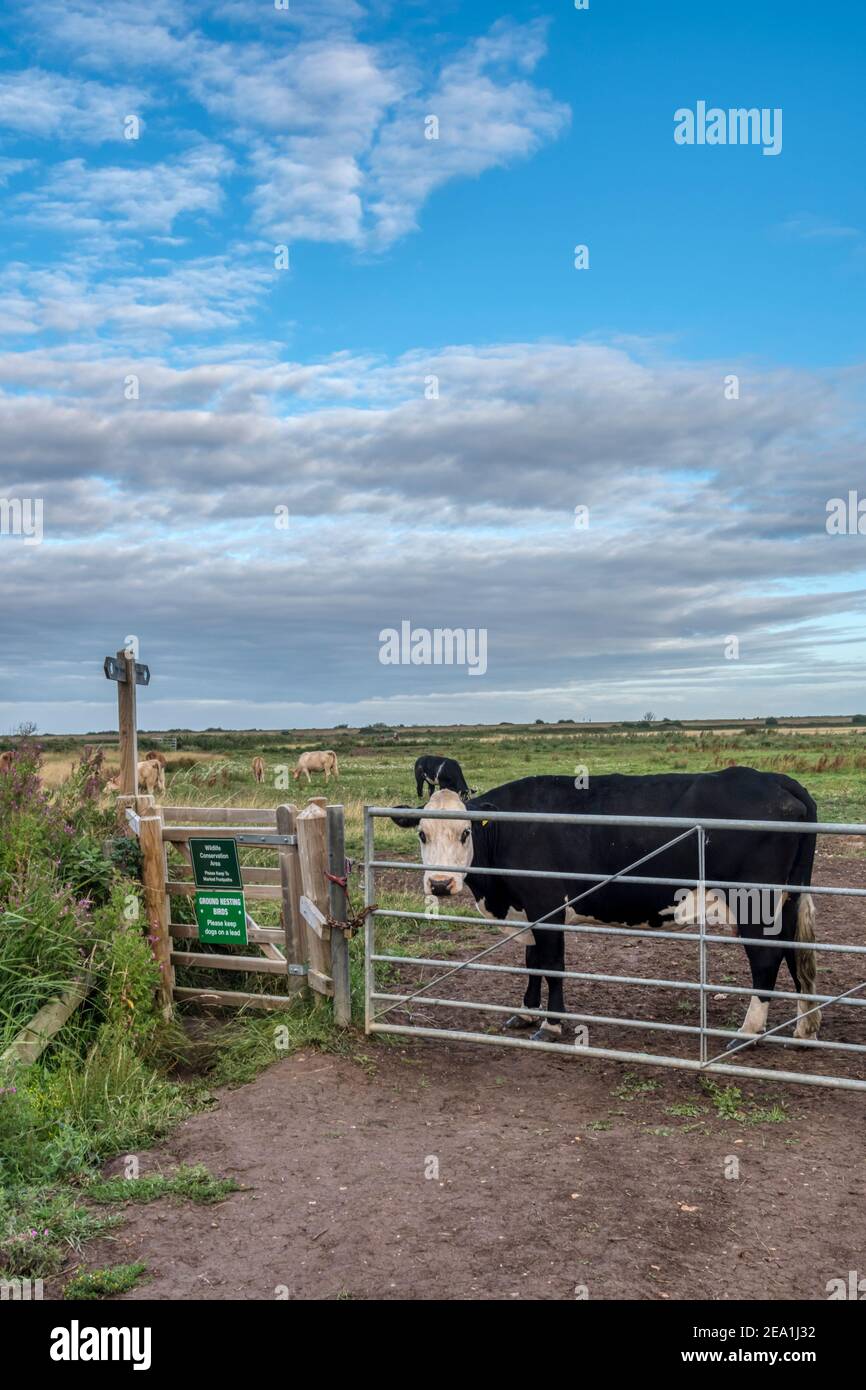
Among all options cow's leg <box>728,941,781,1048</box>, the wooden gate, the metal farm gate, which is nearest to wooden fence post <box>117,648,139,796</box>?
the wooden gate

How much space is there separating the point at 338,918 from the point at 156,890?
1.44 meters

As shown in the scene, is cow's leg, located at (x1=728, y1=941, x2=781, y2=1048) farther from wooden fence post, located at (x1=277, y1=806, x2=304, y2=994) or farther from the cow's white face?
wooden fence post, located at (x1=277, y1=806, x2=304, y2=994)

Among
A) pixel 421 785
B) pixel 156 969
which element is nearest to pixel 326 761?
pixel 421 785

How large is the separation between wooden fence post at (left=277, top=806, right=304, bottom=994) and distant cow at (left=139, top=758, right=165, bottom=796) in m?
7.62

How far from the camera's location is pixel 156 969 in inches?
284

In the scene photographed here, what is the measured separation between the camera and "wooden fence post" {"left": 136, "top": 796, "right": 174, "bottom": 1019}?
750 centimetres

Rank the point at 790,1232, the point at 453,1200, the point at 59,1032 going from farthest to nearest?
1. the point at 59,1032
2. the point at 453,1200
3. the point at 790,1232

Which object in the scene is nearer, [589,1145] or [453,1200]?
[453,1200]

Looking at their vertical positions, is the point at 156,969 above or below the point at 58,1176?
above

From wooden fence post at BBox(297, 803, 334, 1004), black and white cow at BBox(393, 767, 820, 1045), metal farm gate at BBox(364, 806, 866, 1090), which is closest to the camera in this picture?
metal farm gate at BBox(364, 806, 866, 1090)

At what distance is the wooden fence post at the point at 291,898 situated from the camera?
7305 millimetres

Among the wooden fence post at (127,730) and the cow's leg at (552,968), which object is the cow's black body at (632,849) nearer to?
the cow's leg at (552,968)

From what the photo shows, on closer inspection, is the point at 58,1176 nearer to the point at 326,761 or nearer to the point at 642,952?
the point at 642,952
